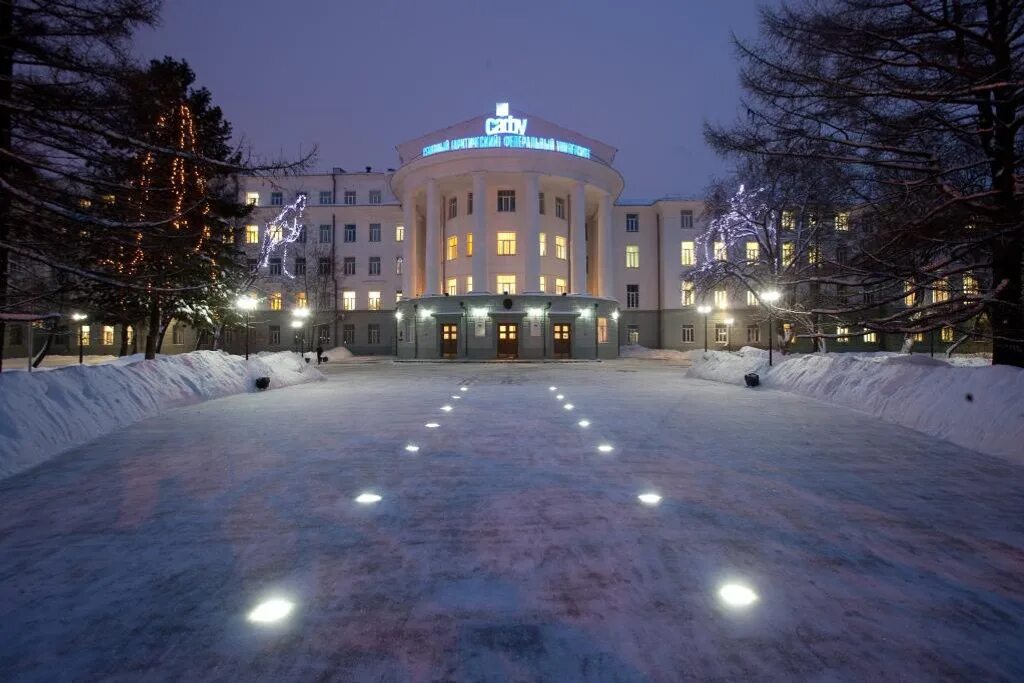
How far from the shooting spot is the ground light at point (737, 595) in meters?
3.06

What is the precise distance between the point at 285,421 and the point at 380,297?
139 ft

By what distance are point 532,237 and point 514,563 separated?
35879 mm

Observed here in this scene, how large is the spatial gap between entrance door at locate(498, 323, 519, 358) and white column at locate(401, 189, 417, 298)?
8697 millimetres

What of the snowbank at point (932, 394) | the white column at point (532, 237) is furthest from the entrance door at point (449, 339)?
the snowbank at point (932, 394)

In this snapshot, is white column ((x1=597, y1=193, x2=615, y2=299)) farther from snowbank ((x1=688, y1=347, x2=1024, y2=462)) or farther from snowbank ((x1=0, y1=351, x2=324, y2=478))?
snowbank ((x1=0, y1=351, x2=324, y2=478))

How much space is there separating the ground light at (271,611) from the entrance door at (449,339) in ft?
119

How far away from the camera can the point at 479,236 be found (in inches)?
1492

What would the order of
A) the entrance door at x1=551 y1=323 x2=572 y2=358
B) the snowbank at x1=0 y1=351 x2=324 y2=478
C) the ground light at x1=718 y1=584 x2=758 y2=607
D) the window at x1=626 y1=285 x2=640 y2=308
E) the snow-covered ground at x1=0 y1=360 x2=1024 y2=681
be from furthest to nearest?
Result: the window at x1=626 y1=285 x2=640 y2=308 < the entrance door at x1=551 y1=323 x2=572 y2=358 < the snowbank at x1=0 y1=351 x2=324 y2=478 < the ground light at x1=718 y1=584 x2=758 y2=607 < the snow-covered ground at x1=0 y1=360 x2=1024 y2=681

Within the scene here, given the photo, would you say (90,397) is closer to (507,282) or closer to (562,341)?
(507,282)

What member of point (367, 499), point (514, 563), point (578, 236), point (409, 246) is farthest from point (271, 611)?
point (409, 246)

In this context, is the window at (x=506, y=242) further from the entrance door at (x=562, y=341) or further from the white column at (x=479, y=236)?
the entrance door at (x=562, y=341)

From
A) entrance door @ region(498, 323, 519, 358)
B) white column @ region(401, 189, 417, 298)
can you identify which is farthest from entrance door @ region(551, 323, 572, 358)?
white column @ region(401, 189, 417, 298)

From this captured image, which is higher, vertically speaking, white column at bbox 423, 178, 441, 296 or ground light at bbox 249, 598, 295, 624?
white column at bbox 423, 178, 441, 296

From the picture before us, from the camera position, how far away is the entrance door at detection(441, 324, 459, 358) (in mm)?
39188
